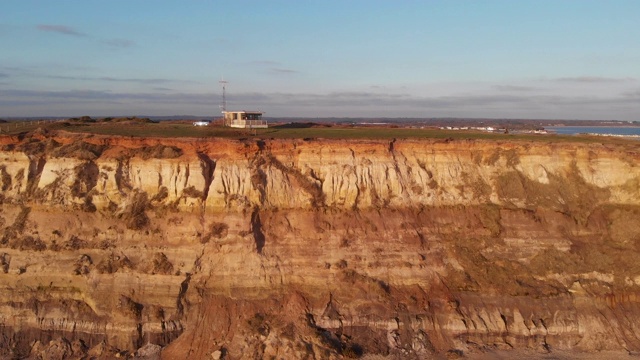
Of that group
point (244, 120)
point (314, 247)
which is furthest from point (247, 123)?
point (314, 247)

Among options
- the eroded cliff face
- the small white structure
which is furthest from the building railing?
the eroded cliff face

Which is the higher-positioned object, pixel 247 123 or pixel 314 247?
pixel 247 123

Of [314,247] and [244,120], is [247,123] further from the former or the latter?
[314,247]

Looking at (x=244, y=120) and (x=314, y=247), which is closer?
(x=314, y=247)

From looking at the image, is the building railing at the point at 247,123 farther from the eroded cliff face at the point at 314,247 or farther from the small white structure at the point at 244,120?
the eroded cliff face at the point at 314,247

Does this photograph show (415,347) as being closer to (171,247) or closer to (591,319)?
(591,319)

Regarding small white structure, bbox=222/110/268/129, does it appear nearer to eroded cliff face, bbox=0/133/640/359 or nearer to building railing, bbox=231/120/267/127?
building railing, bbox=231/120/267/127
